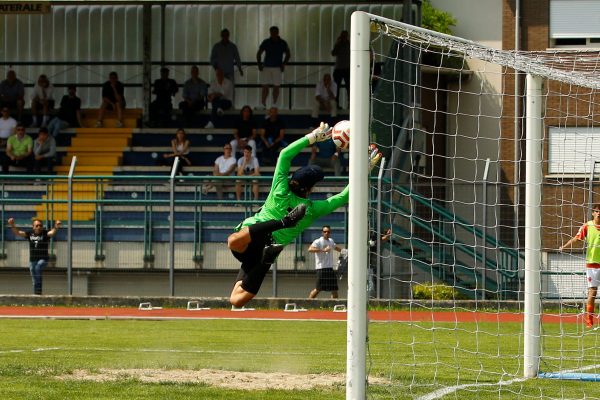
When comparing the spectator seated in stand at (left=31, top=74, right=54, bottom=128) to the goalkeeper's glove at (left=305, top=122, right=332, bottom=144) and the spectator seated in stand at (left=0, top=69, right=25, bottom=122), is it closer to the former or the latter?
the spectator seated in stand at (left=0, top=69, right=25, bottom=122)

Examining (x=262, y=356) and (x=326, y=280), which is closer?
(x=262, y=356)

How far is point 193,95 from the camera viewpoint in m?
32.4

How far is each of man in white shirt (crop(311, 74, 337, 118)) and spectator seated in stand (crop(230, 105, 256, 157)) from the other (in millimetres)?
1908

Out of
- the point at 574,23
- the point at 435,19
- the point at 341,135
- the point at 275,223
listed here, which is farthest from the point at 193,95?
the point at 341,135

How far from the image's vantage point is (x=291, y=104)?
111ft

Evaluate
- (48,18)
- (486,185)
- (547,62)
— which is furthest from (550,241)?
(48,18)

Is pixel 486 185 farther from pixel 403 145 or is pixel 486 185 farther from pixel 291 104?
pixel 291 104

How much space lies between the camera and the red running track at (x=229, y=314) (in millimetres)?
22406

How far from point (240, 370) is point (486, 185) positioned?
12609mm

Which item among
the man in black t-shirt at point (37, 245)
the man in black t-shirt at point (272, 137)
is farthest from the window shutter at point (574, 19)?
the man in black t-shirt at point (37, 245)

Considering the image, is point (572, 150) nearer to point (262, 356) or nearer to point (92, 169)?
point (262, 356)

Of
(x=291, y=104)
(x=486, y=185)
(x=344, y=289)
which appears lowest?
(x=344, y=289)

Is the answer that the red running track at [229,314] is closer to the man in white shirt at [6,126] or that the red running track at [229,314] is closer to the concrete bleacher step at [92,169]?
the concrete bleacher step at [92,169]

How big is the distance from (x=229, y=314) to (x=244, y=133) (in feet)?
23.7
